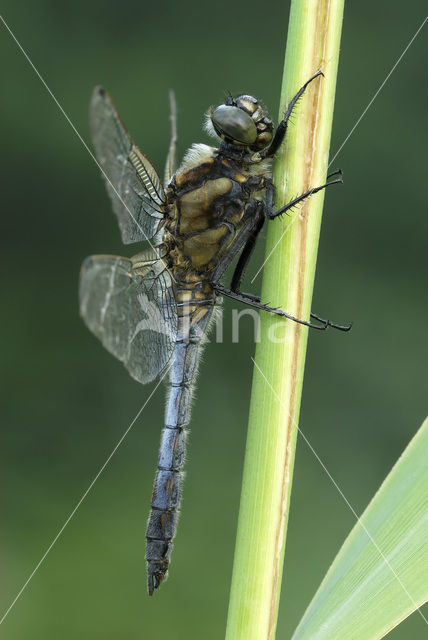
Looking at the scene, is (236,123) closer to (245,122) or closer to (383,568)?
(245,122)

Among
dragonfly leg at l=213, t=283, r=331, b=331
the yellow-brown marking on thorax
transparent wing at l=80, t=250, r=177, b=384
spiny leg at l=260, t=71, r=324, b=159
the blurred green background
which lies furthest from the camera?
the blurred green background

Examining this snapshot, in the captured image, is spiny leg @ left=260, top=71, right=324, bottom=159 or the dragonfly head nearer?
spiny leg @ left=260, top=71, right=324, bottom=159

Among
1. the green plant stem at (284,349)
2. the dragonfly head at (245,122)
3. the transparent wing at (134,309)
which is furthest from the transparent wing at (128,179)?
the green plant stem at (284,349)

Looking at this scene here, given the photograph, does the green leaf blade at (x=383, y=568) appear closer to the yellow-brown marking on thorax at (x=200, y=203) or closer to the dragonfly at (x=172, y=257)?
the dragonfly at (x=172, y=257)

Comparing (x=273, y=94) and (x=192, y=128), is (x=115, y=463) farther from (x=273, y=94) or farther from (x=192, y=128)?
(x=273, y=94)

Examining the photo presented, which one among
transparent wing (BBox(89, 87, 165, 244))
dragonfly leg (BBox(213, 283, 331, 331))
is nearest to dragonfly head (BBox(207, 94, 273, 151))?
transparent wing (BBox(89, 87, 165, 244))

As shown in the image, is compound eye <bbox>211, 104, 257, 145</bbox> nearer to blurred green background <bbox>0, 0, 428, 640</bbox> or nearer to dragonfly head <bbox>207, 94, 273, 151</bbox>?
dragonfly head <bbox>207, 94, 273, 151</bbox>

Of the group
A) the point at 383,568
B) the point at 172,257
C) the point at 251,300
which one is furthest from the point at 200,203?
the point at 383,568

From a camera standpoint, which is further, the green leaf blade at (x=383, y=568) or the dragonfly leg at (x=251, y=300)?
the dragonfly leg at (x=251, y=300)

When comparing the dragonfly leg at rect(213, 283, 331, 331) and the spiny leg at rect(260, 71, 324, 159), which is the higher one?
the spiny leg at rect(260, 71, 324, 159)
